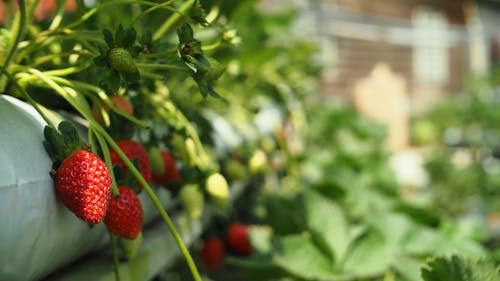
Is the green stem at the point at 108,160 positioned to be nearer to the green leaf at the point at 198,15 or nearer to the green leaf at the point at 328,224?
the green leaf at the point at 198,15

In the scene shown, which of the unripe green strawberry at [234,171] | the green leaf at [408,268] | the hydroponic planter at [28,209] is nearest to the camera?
the hydroponic planter at [28,209]

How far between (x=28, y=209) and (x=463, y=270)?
33 cm

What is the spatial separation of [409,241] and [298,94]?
0.97m

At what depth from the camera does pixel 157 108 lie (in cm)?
88

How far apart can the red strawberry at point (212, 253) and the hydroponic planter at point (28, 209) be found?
0.62 metres

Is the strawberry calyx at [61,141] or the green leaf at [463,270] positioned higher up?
the strawberry calyx at [61,141]

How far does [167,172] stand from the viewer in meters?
0.86

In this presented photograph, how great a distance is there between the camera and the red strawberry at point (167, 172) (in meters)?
0.85

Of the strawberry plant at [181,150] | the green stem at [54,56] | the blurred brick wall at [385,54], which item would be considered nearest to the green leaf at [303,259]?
the strawberry plant at [181,150]

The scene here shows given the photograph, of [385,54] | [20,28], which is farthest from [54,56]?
[385,54]

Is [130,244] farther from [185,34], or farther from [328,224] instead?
[328,224]

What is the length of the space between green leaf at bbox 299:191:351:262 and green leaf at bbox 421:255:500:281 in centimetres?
39

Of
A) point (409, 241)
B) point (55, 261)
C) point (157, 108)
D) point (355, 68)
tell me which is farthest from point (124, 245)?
point (355, 68)

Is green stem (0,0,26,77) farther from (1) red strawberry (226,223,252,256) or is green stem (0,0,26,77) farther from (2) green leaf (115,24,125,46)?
(1) red strawberry (226,223,252,256)
